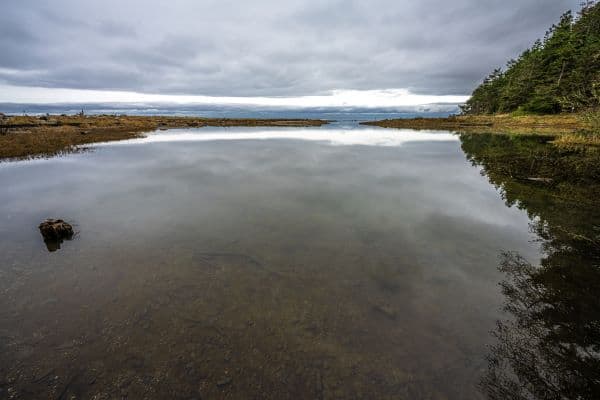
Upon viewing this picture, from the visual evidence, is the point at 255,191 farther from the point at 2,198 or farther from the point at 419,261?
the point at 2,198

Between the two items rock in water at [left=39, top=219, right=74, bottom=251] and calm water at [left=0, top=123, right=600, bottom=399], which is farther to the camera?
rock in water at [left=39, top=219, right=74, bottom=251]

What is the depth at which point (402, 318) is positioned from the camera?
5898 mm

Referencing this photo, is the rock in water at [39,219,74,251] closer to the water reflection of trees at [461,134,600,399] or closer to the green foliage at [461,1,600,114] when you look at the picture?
the water reflection of trees at [461,134,600,399]

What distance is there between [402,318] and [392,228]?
202 inches

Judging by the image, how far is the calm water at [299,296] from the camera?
15.0 ft

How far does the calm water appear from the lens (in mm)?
4582

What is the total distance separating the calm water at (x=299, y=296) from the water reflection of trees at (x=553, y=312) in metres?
0.04

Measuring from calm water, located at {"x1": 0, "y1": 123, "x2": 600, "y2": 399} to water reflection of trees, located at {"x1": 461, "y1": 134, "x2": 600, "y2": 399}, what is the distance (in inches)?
1.4

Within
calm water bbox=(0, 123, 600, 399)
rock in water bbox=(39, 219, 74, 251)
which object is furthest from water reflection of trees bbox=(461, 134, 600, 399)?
rock in water bbox=(39, 219, 74, 251)

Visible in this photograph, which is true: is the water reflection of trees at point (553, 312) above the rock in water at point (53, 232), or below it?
below

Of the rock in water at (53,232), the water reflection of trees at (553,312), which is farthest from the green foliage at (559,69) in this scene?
the rock in water at (53,232)

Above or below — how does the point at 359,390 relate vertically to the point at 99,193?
below

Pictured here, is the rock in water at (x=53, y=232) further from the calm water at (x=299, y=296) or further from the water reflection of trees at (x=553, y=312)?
the water reflection of trees at (x=553, y=312)

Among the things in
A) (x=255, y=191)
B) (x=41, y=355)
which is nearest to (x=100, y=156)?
(x=255, y=191)
